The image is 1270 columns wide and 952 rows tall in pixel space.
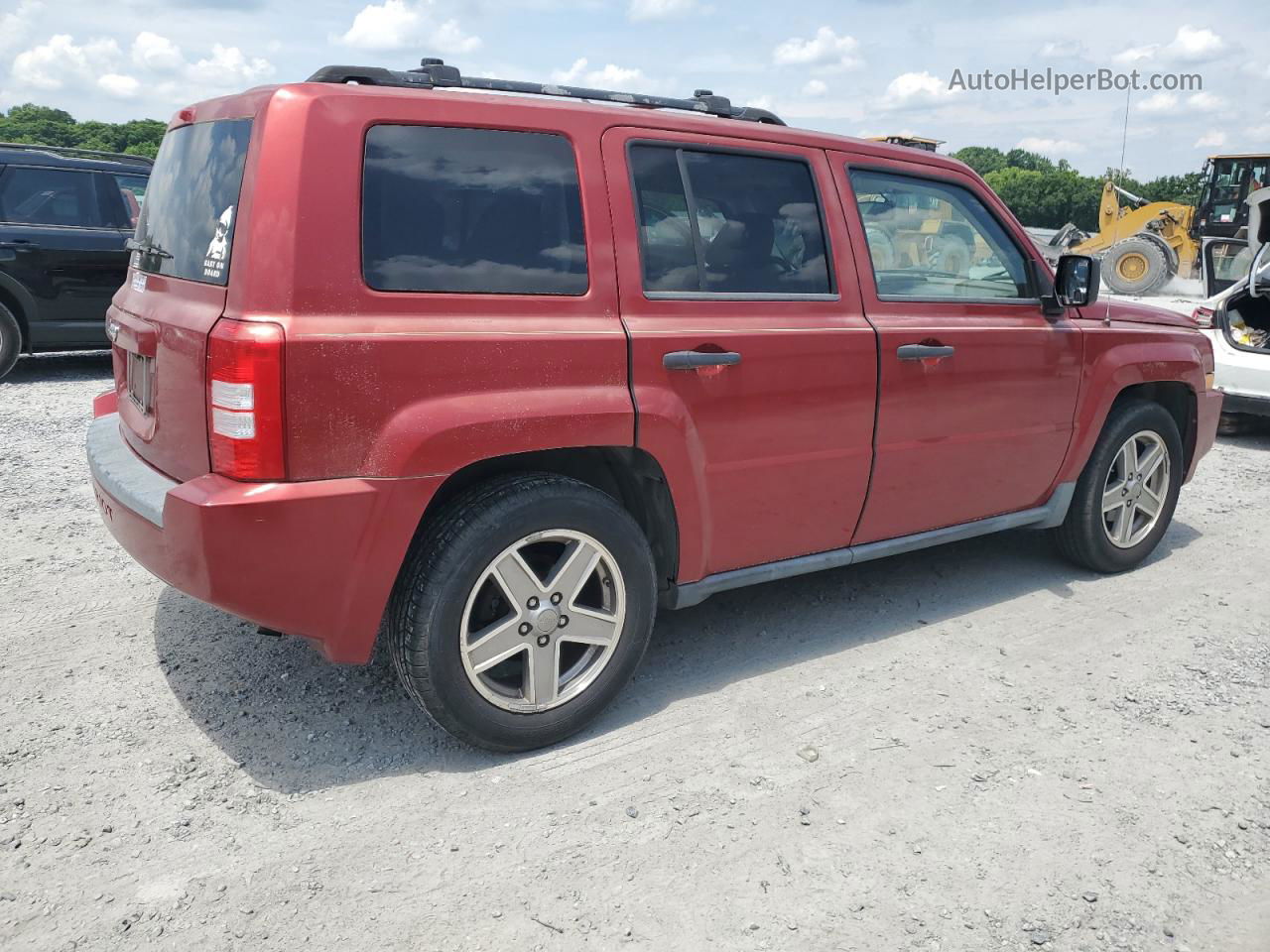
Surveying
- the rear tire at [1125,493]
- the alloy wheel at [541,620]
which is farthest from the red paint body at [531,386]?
the rear tire at [1125,493]

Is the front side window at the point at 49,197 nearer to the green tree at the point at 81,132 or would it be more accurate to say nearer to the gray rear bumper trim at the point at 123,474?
the gray rear bumper trim at the point at 123,474

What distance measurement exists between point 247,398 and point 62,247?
24.7ft

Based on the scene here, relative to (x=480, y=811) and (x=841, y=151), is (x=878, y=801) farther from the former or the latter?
(x=841, y=151)

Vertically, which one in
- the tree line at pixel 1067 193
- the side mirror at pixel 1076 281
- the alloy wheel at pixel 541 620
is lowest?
the alloy wheel at pixel 541 620

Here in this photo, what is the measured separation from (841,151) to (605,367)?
1426mm

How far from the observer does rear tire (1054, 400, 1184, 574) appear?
15.8 ft

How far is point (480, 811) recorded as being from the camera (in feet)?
9.60

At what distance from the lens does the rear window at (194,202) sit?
113 inches

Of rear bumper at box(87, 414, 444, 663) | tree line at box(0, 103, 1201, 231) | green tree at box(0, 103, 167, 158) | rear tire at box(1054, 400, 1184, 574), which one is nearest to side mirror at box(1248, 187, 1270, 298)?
rear tire at box(1054, 400, 1184, 574)

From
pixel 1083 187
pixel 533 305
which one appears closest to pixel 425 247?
Answer: pixel 533 305

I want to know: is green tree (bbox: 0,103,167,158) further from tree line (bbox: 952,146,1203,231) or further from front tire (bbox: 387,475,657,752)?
front tire (bbox: 387,475,657,752)

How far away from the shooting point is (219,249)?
2.88 meters

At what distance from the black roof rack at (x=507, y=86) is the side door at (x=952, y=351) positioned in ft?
1.48

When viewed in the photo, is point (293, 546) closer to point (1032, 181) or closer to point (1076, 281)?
point (1076, 281)
